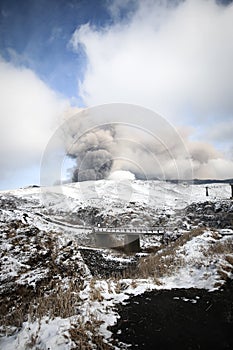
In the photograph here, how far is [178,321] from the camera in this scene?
6.00m

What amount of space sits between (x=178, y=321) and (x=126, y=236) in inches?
1694

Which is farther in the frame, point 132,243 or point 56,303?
point 132,243

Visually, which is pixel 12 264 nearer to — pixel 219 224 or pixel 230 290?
pixel 230 290

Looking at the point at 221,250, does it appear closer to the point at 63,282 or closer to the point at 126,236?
the point at 63,282

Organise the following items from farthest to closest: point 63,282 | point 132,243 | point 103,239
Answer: point 103,239
point 132,243
point 63,282

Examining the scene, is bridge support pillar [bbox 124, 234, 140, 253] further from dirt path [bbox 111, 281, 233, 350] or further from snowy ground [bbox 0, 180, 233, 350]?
dirt path [bbox 111, 281, 233, 350]

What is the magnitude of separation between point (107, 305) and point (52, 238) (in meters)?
4.37

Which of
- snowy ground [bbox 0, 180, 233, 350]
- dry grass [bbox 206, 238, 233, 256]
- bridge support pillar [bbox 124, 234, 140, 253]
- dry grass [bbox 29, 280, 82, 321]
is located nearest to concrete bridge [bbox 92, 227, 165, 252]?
bridge support pillar [bbox 124, 234, 140, 253]

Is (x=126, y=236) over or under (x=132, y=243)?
over

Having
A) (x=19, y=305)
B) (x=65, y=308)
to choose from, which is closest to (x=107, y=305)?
(x=65, y=308)

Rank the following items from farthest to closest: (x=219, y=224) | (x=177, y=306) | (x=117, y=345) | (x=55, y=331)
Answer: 1. (x=219, y=224)
2. (x=177, y=306)
3. (x=55, y=331)
4. (x=117, y=345)

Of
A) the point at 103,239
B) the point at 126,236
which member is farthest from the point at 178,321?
the point at 103,239

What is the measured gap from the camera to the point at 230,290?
8.18m

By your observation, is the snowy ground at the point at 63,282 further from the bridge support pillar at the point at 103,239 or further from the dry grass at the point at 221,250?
the bridge support pillar at the point at 103,239
